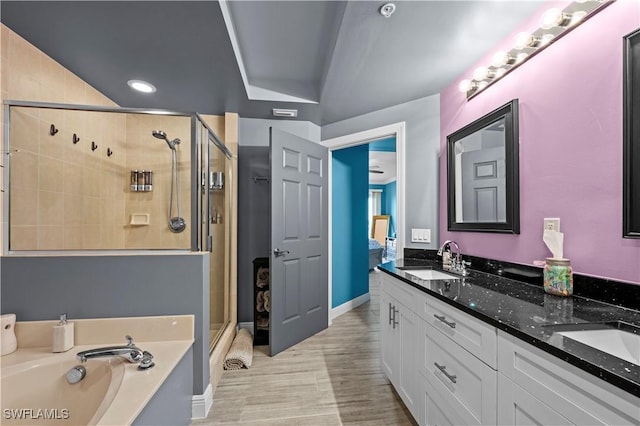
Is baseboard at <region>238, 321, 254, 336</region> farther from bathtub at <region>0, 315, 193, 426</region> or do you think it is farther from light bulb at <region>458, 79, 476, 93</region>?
light bulb at <region>458, 79, 476, 93</region>

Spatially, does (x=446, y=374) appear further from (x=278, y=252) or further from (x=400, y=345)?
(x=278, y=252)

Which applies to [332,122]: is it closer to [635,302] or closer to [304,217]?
[304,217]

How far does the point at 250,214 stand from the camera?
9.62ft

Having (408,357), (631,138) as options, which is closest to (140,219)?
(408,357)

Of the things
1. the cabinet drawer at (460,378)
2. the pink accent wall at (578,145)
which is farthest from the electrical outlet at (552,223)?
the cabinet drawer at (460,378)

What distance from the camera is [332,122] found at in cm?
304

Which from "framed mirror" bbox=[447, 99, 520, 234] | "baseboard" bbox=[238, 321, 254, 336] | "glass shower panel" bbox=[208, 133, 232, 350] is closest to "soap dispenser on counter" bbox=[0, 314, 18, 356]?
"glass shower panel" bbox=[208, 133, 232, 350]

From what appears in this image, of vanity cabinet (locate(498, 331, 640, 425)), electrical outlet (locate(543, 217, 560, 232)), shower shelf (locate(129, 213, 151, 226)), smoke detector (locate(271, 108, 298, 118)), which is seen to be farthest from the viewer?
smoke detector (locate(271, 108, 298, 118))

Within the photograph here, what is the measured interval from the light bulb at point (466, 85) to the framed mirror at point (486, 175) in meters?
0.27

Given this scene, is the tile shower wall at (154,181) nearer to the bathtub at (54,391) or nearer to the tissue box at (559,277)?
the bathtub at (54,391)

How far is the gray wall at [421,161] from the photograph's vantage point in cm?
227

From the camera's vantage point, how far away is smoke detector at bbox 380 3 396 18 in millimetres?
1347

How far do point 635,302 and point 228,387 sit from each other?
7.67 ft

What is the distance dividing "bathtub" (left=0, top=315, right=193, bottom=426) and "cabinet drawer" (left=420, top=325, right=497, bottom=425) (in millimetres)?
1297
